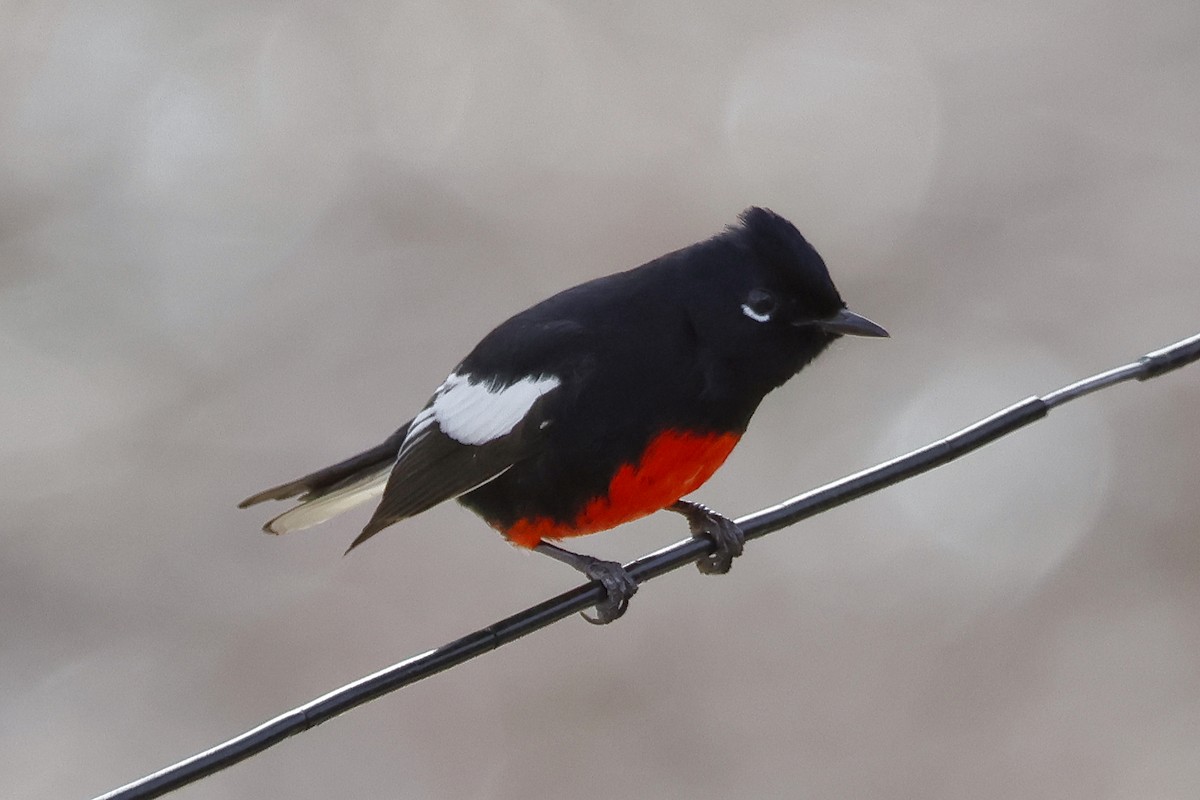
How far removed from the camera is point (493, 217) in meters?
9.98

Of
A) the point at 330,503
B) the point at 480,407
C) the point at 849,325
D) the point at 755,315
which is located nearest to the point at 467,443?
the point at 480,407

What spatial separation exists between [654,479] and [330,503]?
3.33 ft

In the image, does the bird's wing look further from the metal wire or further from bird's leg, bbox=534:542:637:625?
the metal wire

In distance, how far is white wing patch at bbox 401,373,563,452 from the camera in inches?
137

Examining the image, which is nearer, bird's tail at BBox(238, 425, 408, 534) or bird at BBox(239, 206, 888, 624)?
bird at BBox(239, 206, 888, 624)

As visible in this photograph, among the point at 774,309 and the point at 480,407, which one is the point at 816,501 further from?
the point at 480,407

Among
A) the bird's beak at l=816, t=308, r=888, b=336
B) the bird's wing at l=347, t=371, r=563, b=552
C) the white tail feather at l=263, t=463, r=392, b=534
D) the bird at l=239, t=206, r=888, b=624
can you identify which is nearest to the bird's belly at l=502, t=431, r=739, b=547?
the bird at l=239, t=206, r=888, b=624

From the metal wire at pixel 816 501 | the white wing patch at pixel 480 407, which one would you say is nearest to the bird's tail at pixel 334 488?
the white wing patch at pixel 480 407

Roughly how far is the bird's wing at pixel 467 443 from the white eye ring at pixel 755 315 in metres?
0.43

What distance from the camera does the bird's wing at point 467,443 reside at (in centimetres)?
345

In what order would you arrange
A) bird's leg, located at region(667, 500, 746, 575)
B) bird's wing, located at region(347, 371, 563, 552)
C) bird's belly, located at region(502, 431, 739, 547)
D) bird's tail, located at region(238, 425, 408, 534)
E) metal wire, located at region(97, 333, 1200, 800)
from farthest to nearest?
bird's tail, located at region(238, 425, 408, 534), bird's leg, located at region(667, 500, 746, 575), bird's wing, located at region(347, 371, 563, 552), bird's belly, located at region(502, 431, 739, 547), metal wire, located at region(97, 333, 1200, 800)

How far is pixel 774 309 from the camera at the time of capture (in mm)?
3375

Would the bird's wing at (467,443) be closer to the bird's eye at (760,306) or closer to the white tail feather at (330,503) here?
the white tail feather at (330,503)

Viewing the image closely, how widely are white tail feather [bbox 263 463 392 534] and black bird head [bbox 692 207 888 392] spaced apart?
104 cm
